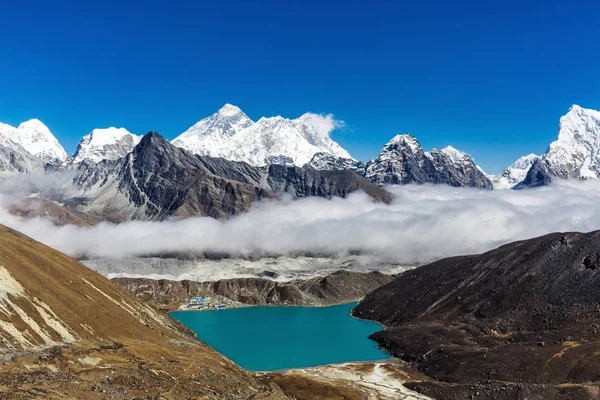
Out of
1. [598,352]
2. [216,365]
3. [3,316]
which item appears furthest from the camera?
[598,352]

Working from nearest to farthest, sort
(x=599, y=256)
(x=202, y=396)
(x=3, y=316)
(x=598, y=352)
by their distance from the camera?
(x=202, y=396) < (x=3, y=316) < (x=598, y=352) < (x=599, y=256)

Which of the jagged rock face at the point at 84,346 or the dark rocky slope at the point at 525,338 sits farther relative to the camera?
the dark rocky slope at the point at 525,338

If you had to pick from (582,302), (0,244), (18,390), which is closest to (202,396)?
(18,390)

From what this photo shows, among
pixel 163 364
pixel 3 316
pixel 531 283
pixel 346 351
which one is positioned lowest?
pixel 346 351

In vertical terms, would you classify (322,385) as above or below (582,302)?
below

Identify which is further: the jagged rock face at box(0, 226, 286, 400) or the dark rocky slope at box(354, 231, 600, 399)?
the dark rocky slope at box(354, 231, 600, 399)

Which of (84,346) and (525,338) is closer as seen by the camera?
(84,346)

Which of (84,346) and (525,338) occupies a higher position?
(525,338)

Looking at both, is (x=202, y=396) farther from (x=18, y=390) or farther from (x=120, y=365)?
(x=18, y=390)
